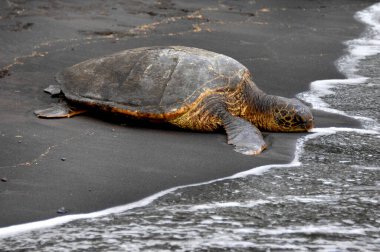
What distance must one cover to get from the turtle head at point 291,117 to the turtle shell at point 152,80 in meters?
0.45

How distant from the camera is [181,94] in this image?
5160 millimetres

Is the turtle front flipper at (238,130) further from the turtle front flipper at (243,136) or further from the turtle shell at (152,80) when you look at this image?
the turtle shell at (152,80)

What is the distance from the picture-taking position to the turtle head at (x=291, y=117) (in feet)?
17.5

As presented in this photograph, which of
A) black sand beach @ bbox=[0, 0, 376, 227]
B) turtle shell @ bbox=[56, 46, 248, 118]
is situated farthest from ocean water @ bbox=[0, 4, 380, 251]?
turtle shell @ bbox=[56, 46, 248, 118]

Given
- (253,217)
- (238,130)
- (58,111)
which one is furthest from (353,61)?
(253,217)

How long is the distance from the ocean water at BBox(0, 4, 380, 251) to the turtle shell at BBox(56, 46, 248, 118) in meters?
1.06

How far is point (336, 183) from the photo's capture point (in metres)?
4.02

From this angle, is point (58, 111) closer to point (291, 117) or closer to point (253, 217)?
point (291, 117)

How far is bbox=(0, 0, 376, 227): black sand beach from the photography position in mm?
3861

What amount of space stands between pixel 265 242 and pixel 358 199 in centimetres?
91

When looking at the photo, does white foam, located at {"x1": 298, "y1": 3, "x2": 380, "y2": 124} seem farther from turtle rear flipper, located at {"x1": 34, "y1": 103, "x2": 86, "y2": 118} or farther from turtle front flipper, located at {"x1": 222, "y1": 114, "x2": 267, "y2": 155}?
turtle rear flipper, located at {"x1": 34, "y1": 103, "x2": 86, "y2": 118}

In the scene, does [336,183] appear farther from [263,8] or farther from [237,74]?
[263,8]

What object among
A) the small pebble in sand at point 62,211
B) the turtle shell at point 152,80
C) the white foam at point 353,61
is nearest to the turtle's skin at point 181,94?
the turtle shell at point 152,80

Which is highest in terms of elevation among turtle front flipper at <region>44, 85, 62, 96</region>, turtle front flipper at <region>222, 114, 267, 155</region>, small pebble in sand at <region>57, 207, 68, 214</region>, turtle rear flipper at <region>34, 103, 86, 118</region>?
turtle front flipper at <region>44, 85, 62, 96</region>
